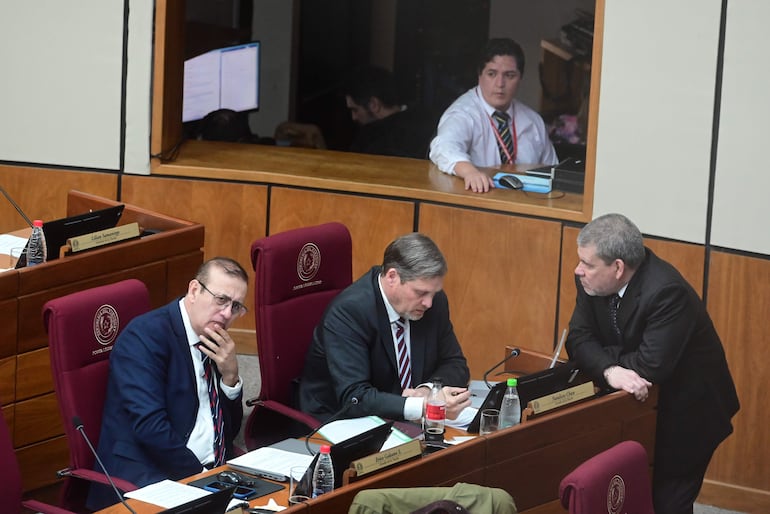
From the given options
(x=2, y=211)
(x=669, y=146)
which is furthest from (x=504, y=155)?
(x=2, y=211)

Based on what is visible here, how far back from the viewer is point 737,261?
4.96 m

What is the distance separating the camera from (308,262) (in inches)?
177

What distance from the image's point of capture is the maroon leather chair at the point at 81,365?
366 cm

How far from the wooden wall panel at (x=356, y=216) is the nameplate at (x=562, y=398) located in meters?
1.86

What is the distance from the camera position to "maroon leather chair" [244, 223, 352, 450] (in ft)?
14.3

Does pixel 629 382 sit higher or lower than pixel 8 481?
higher

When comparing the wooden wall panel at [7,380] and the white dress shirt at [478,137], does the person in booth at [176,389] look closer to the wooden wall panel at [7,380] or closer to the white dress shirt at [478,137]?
the wooden wall panel at [7,380]

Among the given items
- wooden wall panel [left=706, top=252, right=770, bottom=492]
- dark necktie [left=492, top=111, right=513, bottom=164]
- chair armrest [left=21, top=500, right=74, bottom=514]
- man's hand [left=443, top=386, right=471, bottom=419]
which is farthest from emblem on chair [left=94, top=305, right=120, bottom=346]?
dark necktie [left=492, top=111, right=513, bottom=164]

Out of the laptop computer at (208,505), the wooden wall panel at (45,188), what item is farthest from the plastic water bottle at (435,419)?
the wooden wall panel at (45,188)

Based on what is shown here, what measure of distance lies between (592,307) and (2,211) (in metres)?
3.07

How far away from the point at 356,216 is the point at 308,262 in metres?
1.34

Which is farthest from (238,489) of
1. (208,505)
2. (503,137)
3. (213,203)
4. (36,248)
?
(503,137)

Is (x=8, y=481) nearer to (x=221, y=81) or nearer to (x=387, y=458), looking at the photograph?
(x=387, y=458)

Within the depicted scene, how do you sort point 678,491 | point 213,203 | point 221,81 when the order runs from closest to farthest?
point 678,491
point 213,203
point 221,81
